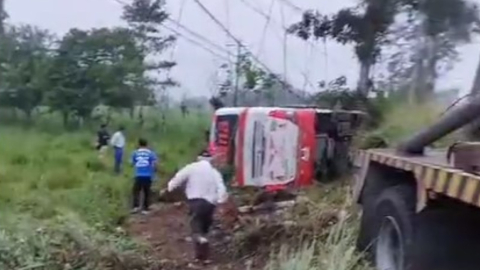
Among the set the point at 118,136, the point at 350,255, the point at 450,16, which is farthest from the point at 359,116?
the point at 350,255

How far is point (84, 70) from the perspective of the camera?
99.9ft

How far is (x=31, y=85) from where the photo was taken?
29656mm

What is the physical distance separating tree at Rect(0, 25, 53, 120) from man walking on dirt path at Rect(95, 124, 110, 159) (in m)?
4.43

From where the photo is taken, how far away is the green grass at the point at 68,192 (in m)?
8.69

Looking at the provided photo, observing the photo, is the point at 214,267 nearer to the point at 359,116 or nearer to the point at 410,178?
the point at 410,178

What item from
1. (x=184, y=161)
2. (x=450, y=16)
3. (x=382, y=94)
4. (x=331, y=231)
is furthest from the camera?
(x=184, y=161)

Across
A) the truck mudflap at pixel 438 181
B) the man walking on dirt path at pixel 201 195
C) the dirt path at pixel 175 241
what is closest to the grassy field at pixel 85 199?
the dirt path at pixel 175 241

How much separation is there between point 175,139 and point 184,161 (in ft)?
15.0

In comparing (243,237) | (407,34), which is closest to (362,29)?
(407,34)

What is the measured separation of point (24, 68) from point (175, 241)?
20.0 meters

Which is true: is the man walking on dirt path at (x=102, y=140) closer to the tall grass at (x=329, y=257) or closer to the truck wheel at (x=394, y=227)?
the tall grass at (x=329, y=257)

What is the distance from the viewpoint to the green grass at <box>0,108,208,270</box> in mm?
8688

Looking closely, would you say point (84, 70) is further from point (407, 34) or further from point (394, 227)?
point (394, 227)

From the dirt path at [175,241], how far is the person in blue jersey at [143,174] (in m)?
0.31
